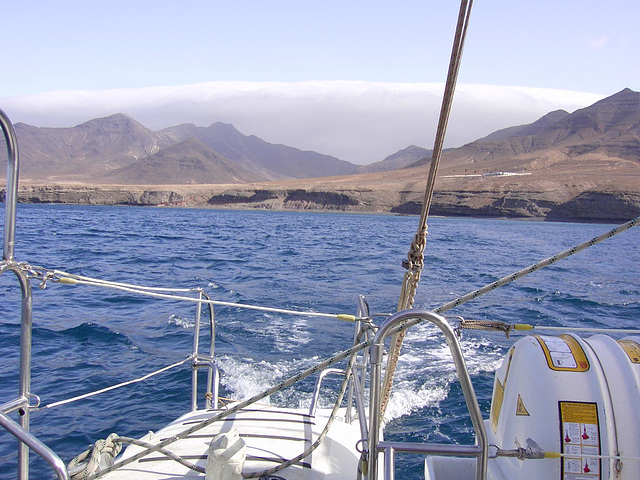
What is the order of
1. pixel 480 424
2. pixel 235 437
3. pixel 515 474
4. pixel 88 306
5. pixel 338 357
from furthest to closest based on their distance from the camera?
pixel 88 306, pixel 515 474, pixel 235 437, pixel 338 357, pixel 480 424

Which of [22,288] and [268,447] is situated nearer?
[22,288]

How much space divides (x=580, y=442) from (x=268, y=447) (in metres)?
1.74

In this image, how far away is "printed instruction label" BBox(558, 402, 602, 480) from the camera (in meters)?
2.60

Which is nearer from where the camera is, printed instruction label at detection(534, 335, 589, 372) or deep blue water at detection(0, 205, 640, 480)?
printed instruction label at detection(534, 335, 589, 372)

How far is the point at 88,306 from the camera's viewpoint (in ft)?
40.0

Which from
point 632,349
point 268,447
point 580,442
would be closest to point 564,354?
point 632,349

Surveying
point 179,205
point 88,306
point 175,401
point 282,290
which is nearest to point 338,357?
point 175,401

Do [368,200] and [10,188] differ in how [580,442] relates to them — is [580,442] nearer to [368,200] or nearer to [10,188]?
[10,188]

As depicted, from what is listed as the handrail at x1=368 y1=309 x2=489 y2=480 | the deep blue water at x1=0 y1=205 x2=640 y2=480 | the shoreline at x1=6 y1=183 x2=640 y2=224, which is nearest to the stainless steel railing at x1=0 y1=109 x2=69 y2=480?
the handrail at x1=368 y1=309 x2=489 y2=480

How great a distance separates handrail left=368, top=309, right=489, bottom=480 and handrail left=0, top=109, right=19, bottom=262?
1788 mm

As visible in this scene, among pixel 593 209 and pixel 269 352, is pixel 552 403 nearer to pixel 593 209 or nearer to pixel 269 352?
pixel 269 352

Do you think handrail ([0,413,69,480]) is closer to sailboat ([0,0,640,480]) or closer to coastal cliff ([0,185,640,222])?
sailboat ([0,0,640,480])

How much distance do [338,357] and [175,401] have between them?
5513 mm

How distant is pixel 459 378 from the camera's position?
6.72 ft
